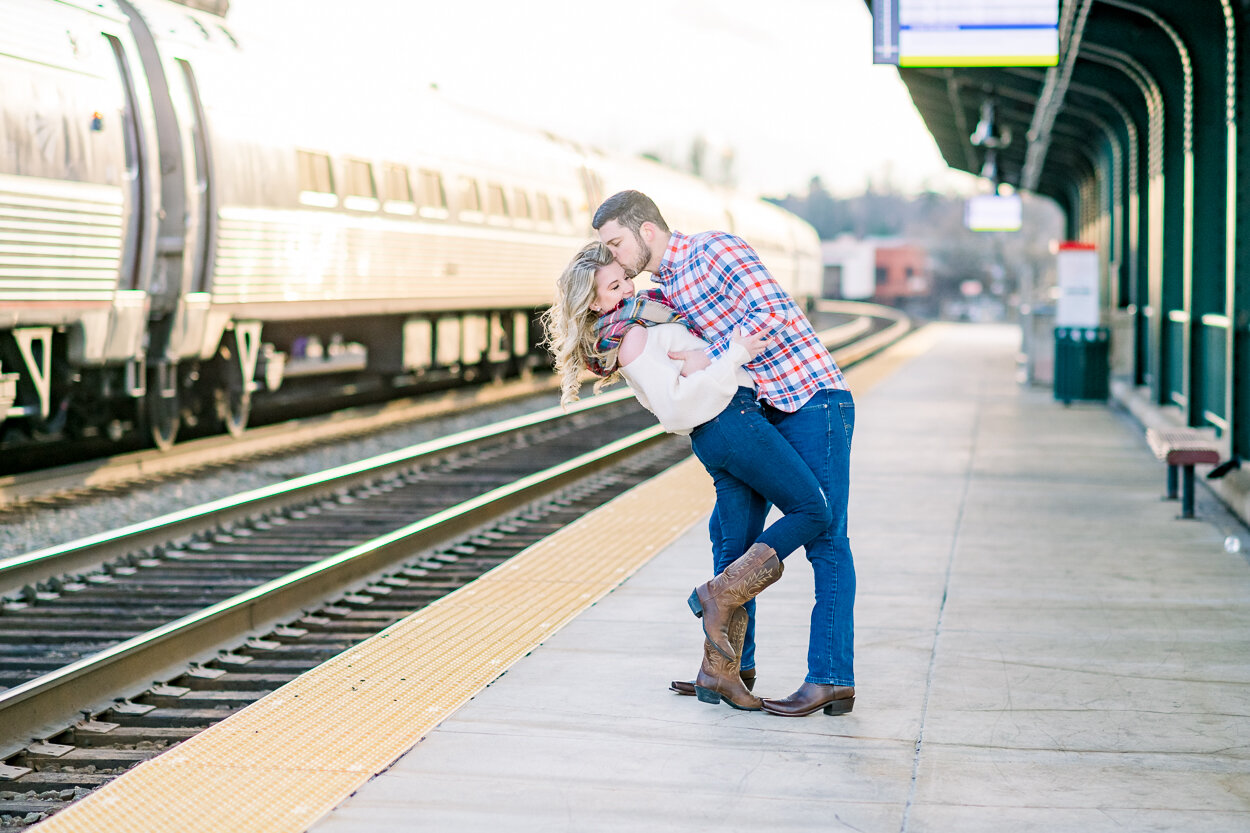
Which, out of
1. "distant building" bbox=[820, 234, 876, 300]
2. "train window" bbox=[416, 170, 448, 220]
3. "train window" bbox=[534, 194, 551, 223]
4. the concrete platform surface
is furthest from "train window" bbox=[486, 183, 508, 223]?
"distant building" bbox=[820, 234, 876, 300]

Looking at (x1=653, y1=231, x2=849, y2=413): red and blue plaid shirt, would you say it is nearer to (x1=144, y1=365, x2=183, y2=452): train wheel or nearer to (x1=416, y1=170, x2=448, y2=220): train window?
(x1=144, y1=365, x2=183, y2=452): train wheel

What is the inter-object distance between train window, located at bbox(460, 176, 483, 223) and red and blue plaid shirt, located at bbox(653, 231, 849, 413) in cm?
1375

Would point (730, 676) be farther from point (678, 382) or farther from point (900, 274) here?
point (900, 274)

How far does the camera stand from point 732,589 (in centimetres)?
462

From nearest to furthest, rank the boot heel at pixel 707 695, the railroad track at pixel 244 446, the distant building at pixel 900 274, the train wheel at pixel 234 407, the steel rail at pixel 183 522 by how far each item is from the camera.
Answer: the boot heel at pixel 707 695 < the steel rail at pixel 183 522 < the railroad track at pixel 244 446 < the train wheel at pixel 234 407 < the distant building at pixel 900 274

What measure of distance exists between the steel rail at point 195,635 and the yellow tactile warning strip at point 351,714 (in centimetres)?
85

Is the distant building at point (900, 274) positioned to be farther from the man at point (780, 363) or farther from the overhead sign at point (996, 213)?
the man at point (780, 363)

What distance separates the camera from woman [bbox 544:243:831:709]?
14.5 feet

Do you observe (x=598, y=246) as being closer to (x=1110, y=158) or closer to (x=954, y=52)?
(x=954, y=52)

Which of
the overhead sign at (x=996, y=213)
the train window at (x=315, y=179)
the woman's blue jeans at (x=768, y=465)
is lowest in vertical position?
the woman's blue jeans at (x=768, y=465)

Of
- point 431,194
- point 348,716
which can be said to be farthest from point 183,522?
point 431,194

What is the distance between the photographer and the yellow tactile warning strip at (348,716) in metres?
3.91

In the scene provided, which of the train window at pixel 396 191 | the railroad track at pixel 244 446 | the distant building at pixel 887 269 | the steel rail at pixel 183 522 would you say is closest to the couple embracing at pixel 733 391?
the steel rail at pixel 183 522

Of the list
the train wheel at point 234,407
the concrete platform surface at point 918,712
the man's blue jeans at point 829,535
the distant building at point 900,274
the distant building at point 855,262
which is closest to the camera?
the concrete platform surface at point 918,712
